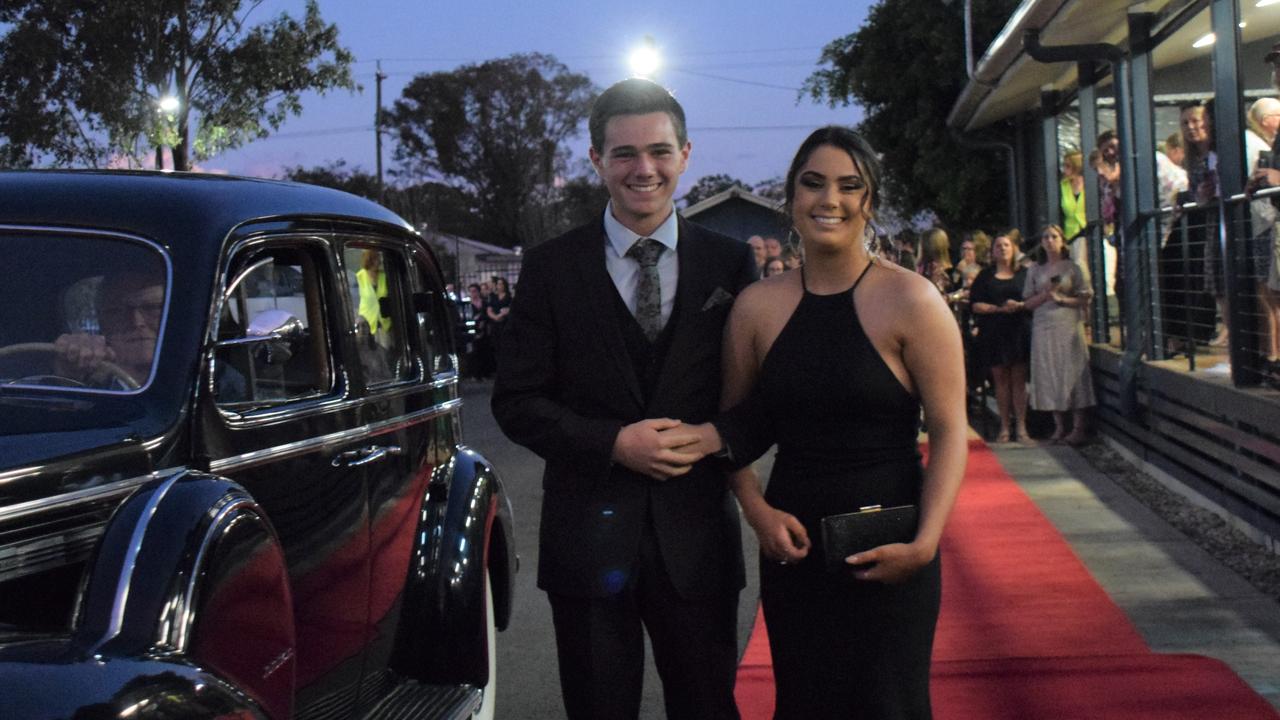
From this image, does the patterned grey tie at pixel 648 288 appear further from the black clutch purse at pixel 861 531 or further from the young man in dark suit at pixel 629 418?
the black clutch purse at pixel 861 531

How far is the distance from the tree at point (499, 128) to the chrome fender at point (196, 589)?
72.2m

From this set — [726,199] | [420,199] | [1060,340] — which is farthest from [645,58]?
[420,199]

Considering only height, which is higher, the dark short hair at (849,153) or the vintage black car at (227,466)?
the dark short hair at (849,153)

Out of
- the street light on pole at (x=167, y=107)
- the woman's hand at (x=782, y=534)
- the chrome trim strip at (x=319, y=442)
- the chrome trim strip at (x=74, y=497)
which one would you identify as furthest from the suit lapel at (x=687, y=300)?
the street light on pole at (x=167, y=107)

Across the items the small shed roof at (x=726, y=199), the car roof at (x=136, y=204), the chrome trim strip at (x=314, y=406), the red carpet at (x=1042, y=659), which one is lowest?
the red carpet at (x=1042, y=659)

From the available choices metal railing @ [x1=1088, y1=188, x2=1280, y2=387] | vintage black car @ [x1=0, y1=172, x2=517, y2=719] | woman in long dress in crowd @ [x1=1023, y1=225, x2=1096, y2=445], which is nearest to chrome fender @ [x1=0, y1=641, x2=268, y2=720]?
vintage black car @ [x1=0, y1=172, x2=517, y2=719]

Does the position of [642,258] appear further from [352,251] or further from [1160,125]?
[1160,125]

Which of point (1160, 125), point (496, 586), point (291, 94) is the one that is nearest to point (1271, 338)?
point (496, 586)

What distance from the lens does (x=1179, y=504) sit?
945 centimetres

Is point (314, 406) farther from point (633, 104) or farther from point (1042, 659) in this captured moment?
point (1042, 659)

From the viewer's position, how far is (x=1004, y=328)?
1304 cm

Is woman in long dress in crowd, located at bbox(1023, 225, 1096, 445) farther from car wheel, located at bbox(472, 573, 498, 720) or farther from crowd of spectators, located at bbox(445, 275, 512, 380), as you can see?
crowd of spectators, located at bbox(445, 275, 512, 380)

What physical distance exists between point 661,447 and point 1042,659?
3.07 metres

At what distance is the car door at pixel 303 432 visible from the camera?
3521mm
